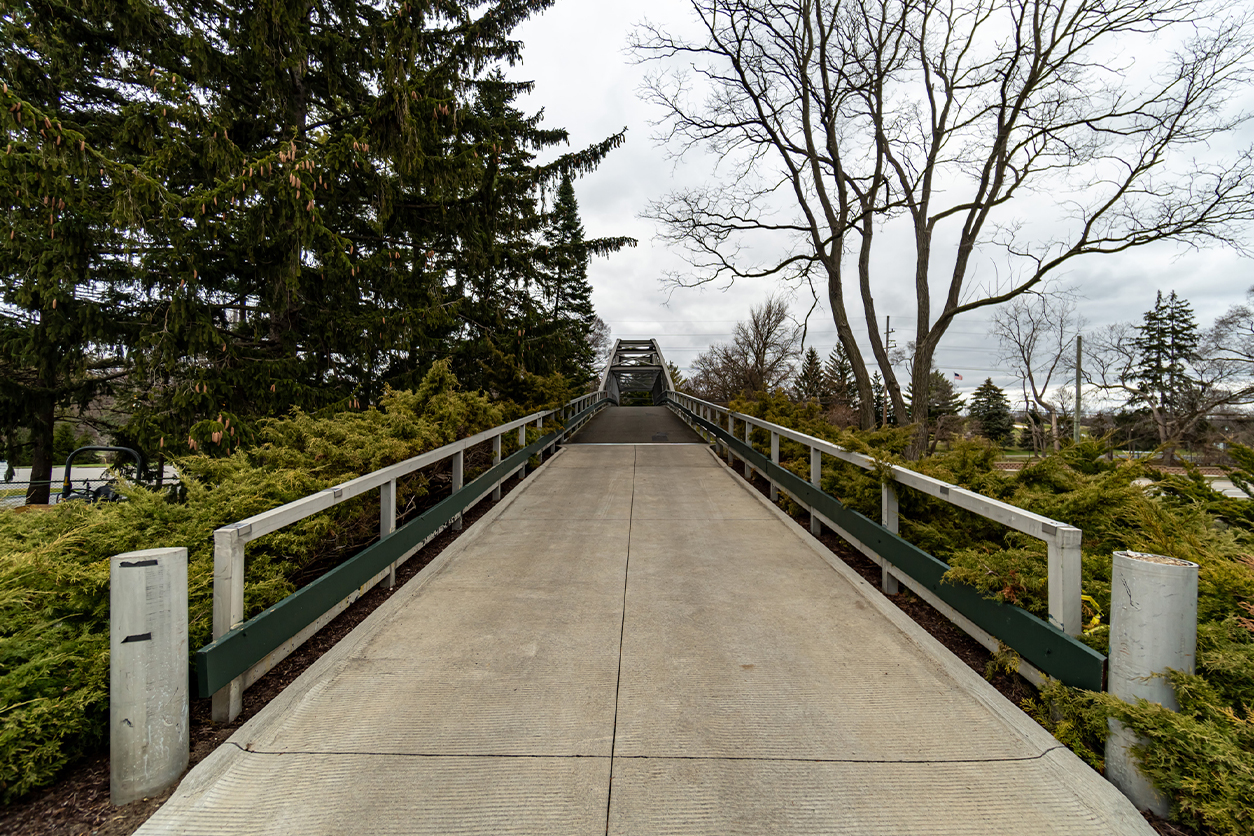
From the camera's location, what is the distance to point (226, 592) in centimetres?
238

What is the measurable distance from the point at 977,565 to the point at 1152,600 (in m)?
0.91

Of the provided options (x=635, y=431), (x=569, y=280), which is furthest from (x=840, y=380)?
(x=635, y=431)

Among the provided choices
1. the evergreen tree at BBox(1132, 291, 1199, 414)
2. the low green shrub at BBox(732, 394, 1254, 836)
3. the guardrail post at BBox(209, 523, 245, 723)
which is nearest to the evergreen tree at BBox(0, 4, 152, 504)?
the guardrail post at BBox(209, 523, 245, 723)

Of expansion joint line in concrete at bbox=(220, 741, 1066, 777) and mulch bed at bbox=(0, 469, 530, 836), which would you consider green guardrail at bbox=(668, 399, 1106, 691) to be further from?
mulch bed at bbox=(0, 469, 530, 836)

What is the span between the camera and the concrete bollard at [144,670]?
1.97m

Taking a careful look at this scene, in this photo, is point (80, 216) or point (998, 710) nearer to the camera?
point (998, 710)

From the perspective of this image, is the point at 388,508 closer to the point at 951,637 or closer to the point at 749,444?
the point at 951,637

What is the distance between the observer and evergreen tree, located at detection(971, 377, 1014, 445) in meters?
51.7

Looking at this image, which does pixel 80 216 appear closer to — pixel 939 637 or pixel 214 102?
pixel 214 102

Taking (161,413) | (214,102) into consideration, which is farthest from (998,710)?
(214,102)

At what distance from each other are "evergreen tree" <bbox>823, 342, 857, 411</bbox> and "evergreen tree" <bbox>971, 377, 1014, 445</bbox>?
11.4 metres

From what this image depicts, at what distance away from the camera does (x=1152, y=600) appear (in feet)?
6.44

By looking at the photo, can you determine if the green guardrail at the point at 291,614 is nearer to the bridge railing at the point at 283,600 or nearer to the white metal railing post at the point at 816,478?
the bridge railing at the point at 283,600

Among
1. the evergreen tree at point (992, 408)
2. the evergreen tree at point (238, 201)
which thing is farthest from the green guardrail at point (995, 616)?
the evergreen tree at point (992, 408)
